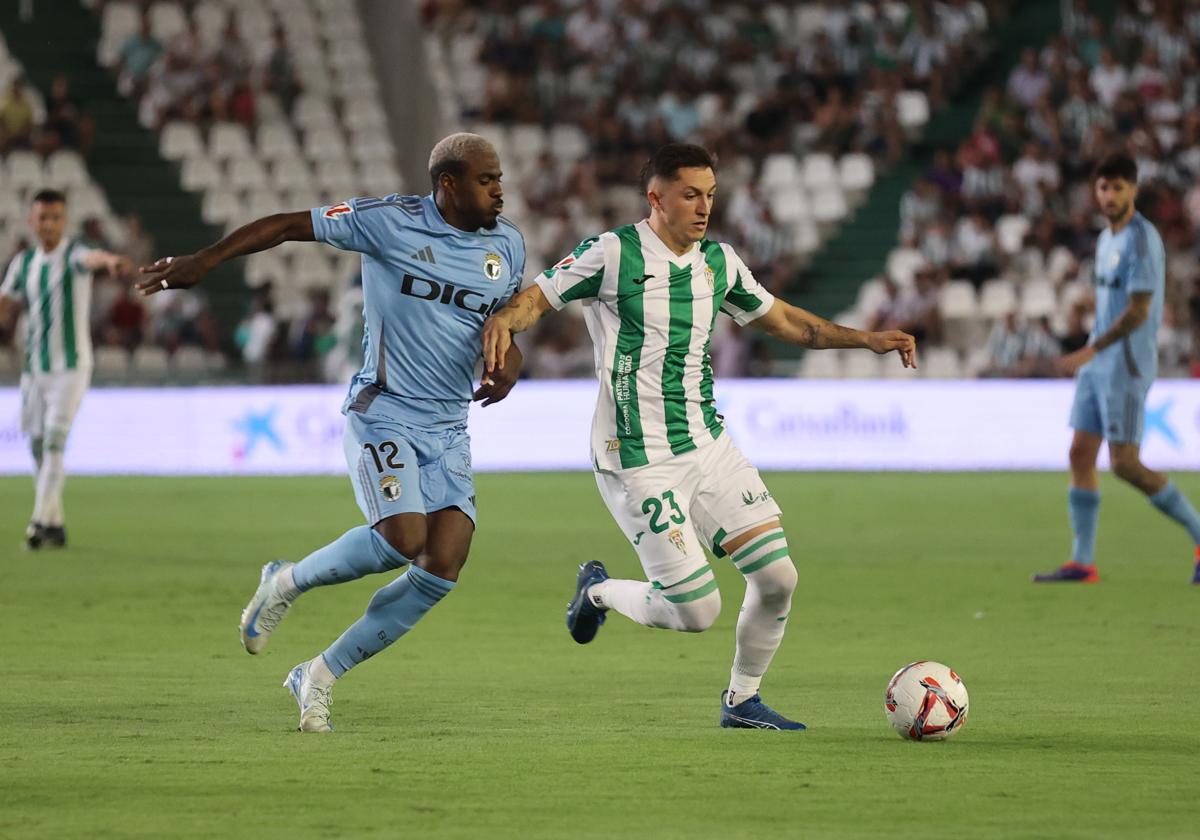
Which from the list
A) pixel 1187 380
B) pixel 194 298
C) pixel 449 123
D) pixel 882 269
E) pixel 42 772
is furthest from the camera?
pixel 449 123

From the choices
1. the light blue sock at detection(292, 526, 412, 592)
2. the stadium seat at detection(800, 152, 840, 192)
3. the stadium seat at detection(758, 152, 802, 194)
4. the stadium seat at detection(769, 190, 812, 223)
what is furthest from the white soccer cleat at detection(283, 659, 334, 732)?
the stadium seat at detection(800, 152, 840, 192)

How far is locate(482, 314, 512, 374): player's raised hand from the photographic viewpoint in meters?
6.96

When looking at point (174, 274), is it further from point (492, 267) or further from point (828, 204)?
point (828, 204)

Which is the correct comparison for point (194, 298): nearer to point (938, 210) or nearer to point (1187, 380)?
point (938, 210)

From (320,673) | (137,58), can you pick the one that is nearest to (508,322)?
(320,673)

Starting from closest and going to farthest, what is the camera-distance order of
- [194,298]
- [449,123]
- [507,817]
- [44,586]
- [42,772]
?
[507,817] < [42,772] < [44,586] < [194,298] < [449,123]

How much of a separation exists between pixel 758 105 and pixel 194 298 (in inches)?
368

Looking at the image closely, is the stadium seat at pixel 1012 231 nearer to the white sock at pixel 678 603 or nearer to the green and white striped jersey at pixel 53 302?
the green and white striped jersey at pixel 53 302

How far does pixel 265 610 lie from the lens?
757 cm

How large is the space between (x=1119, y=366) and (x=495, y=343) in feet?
21.5

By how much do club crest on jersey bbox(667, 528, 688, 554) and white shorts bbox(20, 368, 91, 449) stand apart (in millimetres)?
8451

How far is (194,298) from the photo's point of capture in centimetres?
2598

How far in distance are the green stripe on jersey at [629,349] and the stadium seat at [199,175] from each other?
2235 cm

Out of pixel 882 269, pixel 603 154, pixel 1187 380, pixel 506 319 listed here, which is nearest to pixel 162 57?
pixel 603 154
